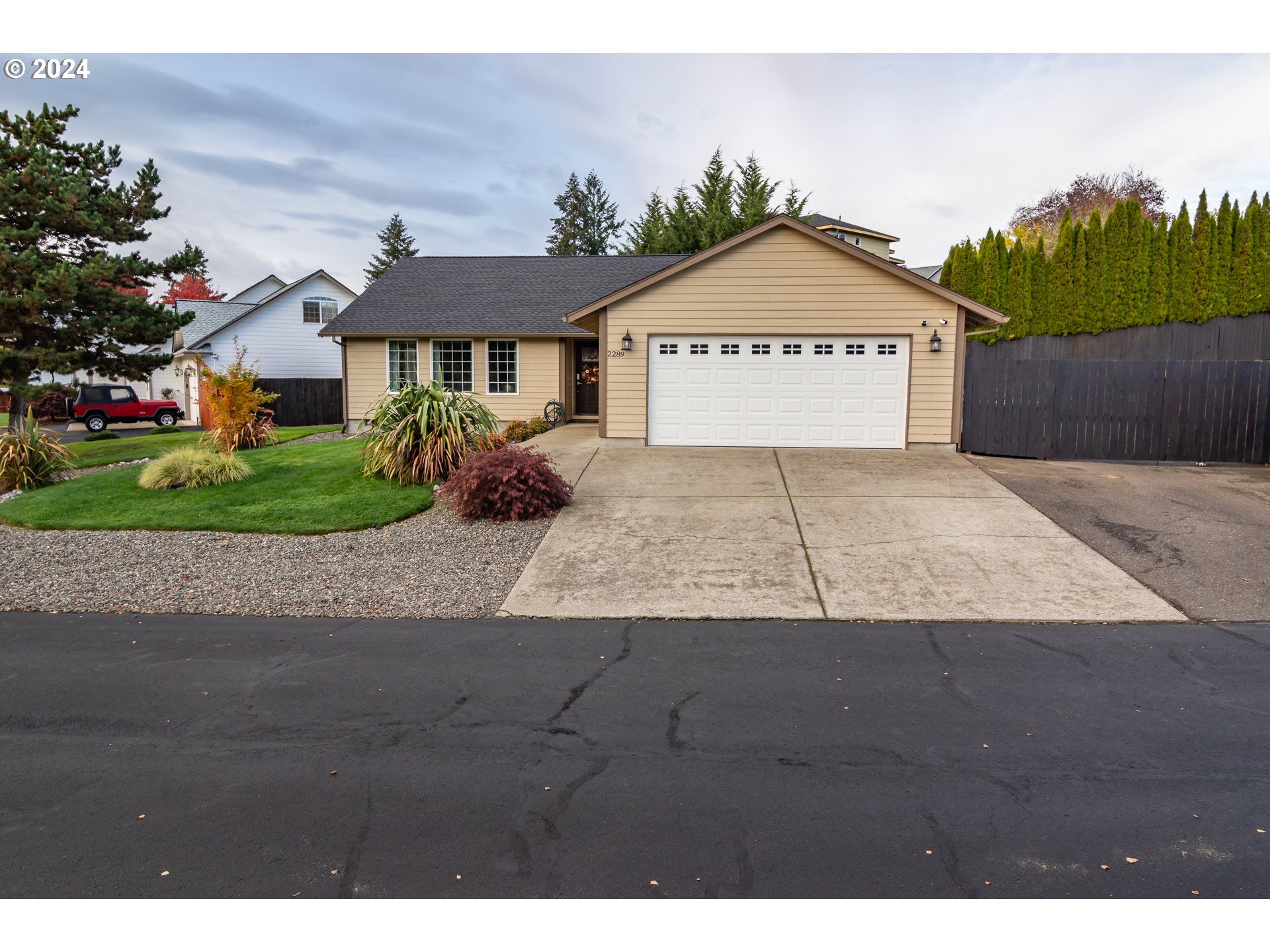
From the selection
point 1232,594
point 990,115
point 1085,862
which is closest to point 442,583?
point 1085,862

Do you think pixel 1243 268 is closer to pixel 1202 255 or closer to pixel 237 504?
pixel 1202 255

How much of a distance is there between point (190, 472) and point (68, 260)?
9487 millimetres

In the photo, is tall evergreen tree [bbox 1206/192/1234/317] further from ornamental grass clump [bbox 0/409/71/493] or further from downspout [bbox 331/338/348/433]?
ornamental grass clump [bbox 0/409/71/493]

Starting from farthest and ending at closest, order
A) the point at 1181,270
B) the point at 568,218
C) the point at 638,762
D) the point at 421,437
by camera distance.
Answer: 1. the point at 568,218
2. the point at 1181,270
3. the point at 421,437
4. the point at 638,762

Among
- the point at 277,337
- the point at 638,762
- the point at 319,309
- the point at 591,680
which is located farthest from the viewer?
the point at 319,309

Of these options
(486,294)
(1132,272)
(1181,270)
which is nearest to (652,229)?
(486,294)

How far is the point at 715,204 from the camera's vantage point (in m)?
36.9

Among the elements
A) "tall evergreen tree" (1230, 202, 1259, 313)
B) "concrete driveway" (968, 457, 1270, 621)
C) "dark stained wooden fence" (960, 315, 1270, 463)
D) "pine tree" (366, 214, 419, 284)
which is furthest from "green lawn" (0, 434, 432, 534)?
"pine tree" (366, 214, 419, 284)

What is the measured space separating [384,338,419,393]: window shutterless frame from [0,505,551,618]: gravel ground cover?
1131 cm

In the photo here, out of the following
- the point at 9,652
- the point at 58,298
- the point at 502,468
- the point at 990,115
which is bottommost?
the point at 9,652

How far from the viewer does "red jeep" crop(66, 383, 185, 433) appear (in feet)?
89.2

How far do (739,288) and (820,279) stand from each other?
5.06ft

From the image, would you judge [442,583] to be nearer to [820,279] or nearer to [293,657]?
[293,657]

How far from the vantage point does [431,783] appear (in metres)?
3.97
